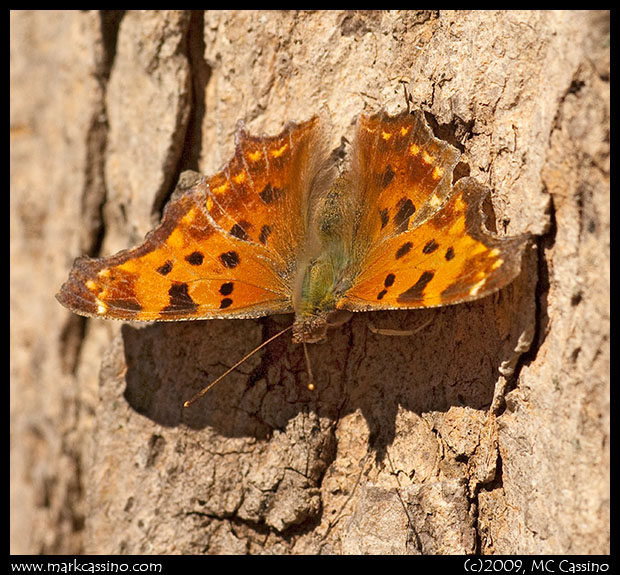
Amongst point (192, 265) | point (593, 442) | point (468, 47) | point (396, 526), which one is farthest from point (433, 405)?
point (468, 47)

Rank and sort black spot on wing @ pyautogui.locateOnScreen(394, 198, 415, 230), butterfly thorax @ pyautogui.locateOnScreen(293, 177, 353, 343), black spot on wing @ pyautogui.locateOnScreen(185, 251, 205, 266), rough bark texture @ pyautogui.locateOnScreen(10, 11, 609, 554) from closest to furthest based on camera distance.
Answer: rough bark texture @ pyautogui.locateOnScreen(10, 11, 609, 554)
black spot on wing @ pyautogui.locateOnScreen(394, 198, 415, 230)
butterfly thorax @ pyautogui.locateOnScreen(293, 177, 353, 343)
black spot on wing @ pyautogui.locateOnScreen(185, 251, 205, 266)

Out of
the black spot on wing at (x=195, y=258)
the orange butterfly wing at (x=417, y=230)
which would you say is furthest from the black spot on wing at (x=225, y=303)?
the orange butterfly wing at (x=417, y=230)

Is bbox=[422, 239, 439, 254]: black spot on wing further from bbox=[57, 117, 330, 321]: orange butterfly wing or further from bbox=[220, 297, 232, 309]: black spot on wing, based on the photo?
bbox=[220, 297, 232, 309]: black spot on wing

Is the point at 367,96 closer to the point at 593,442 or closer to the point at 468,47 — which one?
the point at 468,47

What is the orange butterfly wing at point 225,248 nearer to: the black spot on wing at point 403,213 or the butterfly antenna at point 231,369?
the butterfly antenna at point 231,369

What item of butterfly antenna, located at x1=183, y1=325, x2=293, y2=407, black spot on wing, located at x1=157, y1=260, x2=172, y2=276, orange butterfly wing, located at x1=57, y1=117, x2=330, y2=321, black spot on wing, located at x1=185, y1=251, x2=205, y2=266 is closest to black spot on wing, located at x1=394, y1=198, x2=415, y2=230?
orange butterfly wing, located at x1=57, y1=117, x2=330, y2=321

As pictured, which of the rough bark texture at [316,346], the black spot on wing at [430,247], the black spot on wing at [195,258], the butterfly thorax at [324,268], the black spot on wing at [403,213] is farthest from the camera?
the black spot on wing at [195,258]

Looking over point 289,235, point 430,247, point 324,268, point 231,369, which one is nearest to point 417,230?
point 430,247
